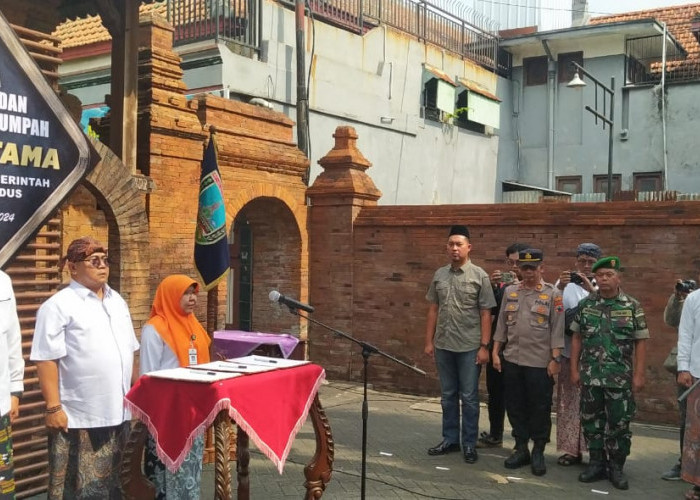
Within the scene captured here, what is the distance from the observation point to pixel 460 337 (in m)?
6.77

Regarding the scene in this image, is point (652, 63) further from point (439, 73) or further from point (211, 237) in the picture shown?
point (211, 237)

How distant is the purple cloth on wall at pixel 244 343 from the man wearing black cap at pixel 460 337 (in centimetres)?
133

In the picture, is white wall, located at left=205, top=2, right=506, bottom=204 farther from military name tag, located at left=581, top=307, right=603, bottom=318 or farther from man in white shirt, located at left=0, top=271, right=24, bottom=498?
man in white shirt, located at left=0, top=271, right=24, bottom=498

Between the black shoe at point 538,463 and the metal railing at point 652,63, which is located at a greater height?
the metal railing at point 652,63

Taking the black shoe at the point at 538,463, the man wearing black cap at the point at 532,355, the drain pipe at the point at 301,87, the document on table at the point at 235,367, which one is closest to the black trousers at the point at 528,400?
the man wearing black cap at the point at 532,355

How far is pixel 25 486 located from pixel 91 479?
1497mm

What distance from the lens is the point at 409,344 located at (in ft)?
34.1

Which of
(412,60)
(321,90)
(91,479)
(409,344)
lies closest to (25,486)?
(91,479)

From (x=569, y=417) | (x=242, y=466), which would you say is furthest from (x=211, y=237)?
(x=569, y=417)

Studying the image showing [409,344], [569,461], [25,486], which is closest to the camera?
[25,486]

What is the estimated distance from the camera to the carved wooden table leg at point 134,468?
166 inches

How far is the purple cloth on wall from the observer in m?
6.87

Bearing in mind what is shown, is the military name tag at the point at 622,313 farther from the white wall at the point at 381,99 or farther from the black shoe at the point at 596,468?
the white wall at the point at 381,99

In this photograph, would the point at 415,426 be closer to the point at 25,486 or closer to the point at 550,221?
the point at 550,221
